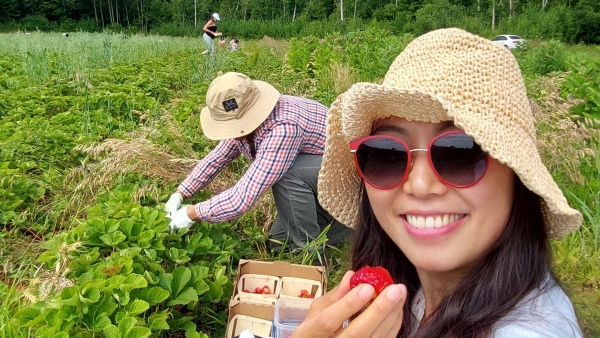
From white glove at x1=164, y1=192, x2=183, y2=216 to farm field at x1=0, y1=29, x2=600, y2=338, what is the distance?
0.11m

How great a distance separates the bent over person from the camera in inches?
110

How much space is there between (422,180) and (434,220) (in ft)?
0.35

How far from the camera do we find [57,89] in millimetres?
6383

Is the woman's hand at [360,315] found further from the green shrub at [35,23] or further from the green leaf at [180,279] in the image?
the green shrub at [35,23]

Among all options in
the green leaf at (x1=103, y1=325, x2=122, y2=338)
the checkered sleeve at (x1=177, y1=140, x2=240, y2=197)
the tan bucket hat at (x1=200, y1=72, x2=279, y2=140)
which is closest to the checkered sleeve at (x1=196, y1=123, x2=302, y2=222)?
the tan bucket hat at (x1=200, y1=72, x2=279, y2=140)

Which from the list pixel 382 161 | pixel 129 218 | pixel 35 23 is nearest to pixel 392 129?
pixel 382 161

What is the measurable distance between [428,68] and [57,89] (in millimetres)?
6278

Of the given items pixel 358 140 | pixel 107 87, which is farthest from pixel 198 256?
pixel 107 87

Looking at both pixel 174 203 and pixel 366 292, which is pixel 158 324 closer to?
pixel 366 292

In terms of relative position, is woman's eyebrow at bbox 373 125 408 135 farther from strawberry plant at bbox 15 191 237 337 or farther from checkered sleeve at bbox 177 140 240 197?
checkered sleeve at bbox 177 140 240 197

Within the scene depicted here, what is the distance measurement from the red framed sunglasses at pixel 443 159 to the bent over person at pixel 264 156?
1609 millimetres

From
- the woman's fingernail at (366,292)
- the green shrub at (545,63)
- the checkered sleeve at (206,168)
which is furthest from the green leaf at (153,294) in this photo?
the green shrub at (545,63)

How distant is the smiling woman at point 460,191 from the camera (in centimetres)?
108

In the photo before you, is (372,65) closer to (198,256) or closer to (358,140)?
(198,256)
